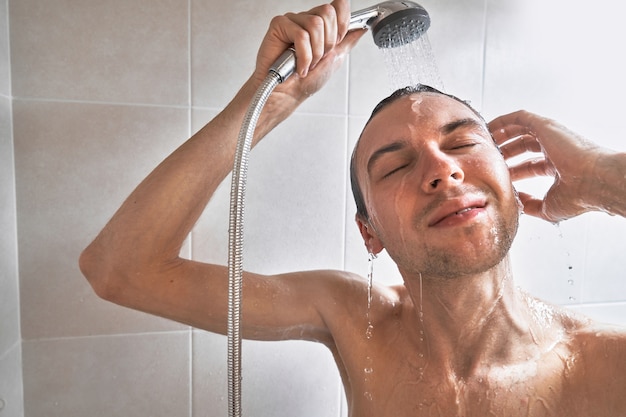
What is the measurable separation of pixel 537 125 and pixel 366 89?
1.38ft

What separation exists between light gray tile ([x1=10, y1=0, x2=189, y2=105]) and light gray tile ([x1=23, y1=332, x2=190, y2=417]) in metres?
0.57

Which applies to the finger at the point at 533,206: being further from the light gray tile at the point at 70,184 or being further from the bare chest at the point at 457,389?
the light gray tile at the point at 70,184

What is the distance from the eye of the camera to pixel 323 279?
1.01 metres

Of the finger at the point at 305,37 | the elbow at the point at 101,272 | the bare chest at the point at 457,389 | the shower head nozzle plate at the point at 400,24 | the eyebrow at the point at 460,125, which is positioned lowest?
the bare chest at the point at 457,389

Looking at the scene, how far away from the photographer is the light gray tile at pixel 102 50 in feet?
3.33

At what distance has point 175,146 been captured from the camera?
1099 millimetres

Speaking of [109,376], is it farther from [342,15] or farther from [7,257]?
[342,15]

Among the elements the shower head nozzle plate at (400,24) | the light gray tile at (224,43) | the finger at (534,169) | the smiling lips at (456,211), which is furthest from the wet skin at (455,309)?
the light gray tile at (224,43)

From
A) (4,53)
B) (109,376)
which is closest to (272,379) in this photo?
(109,376)

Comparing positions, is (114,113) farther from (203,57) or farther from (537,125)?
(537,125)

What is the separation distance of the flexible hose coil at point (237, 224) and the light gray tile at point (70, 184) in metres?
0.44

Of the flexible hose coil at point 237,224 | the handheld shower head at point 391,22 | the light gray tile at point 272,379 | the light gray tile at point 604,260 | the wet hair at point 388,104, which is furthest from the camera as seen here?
the light gray tile at point 604,260

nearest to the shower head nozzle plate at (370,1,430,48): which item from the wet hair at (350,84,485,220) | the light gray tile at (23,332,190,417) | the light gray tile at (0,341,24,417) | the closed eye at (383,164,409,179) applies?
the wet hair at (350,84,485,220)

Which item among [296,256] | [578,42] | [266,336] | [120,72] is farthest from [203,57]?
[578,42]
